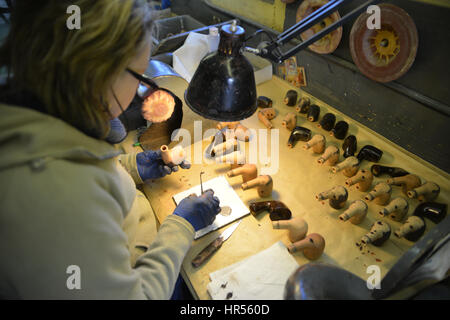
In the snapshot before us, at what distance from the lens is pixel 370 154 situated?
5.97 ft

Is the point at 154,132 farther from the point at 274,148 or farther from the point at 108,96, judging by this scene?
the point at 108,96

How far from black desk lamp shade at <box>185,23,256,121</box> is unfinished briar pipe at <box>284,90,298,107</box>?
1331mm

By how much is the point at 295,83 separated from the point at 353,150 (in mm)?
899

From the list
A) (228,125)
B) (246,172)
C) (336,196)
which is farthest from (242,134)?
(336,196)

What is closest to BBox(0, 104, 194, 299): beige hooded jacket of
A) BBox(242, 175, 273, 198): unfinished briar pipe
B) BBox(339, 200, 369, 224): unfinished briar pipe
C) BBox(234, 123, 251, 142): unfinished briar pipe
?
BBox(242, 175, 273, 198): unfinished briar pipe

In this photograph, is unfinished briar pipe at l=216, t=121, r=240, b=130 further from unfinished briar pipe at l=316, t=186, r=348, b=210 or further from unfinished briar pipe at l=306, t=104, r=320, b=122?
unfinished briar pipe at l=316, t=186, r=348, b=210

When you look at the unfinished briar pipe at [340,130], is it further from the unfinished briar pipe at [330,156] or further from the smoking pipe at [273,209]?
the smoking pipe at [273,209]

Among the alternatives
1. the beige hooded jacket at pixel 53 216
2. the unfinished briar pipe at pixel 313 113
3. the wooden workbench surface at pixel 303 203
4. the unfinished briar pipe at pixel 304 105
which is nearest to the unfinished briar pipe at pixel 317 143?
the wooden workbench surface at pixel 303 203

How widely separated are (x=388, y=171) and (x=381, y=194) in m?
0.26

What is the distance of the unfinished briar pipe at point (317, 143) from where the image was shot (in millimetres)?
1870

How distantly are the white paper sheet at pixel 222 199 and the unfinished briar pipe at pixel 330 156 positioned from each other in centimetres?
63

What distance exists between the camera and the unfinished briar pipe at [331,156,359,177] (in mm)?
1712

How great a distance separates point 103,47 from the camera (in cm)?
79
